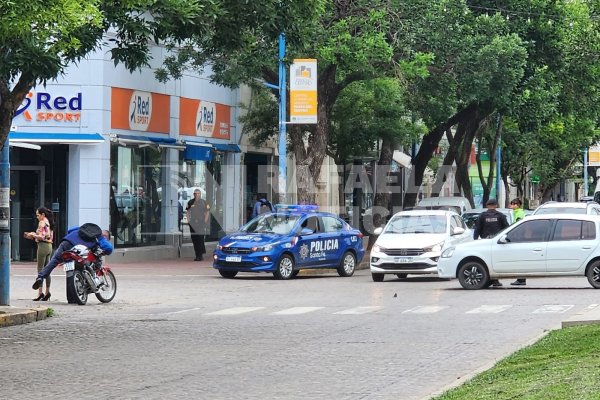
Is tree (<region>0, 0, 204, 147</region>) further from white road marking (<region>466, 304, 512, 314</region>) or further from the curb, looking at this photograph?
the curb

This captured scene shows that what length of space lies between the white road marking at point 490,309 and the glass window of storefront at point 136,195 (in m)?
17.3

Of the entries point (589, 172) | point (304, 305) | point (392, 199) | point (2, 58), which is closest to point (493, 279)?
point (304, 305)

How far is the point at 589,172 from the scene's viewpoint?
96.3 metres

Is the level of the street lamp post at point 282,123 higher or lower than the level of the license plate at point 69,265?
higher

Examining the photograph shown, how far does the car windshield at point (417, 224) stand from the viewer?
102 ft

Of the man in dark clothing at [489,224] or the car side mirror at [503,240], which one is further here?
the man in dark clothing at [489,224]

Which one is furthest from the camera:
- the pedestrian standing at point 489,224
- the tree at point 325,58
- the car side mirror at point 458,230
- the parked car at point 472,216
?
the parked car at point 472,216

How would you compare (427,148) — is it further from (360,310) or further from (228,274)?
(360,310)

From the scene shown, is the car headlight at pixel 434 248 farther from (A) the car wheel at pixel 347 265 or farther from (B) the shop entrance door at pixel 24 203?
(B) the shop entrance door at pixel 24 203

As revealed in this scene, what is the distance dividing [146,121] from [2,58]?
835 inches

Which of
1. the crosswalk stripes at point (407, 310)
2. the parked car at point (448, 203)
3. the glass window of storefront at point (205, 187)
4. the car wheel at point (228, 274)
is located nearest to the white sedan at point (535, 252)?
the crosswalk stripes at point (407, 310)

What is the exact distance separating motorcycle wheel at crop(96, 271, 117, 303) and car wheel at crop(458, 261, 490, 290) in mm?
7181

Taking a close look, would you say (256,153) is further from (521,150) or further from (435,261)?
(521,150)

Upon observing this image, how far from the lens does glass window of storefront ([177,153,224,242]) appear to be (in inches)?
1655
